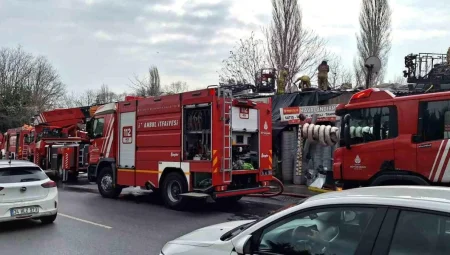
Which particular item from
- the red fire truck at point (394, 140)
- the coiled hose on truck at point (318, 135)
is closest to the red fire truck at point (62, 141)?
the coiled hose on truck at point (318, 135)

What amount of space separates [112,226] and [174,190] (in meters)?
2.43

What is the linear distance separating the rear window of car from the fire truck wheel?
3.11m

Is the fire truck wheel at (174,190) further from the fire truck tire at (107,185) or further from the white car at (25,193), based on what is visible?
the white car at (25,193)

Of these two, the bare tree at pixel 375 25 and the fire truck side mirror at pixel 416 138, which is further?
the bare tree at pixel 375 25

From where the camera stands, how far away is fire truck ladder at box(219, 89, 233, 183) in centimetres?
969

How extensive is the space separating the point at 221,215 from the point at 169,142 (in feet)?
7.74

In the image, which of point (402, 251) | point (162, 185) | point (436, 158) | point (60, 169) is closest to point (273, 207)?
point (162, 185)

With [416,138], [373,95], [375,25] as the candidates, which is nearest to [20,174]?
[373,95]

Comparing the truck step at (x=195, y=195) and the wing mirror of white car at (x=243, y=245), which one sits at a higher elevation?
the wing mirror of white car at (x=243, y=245)

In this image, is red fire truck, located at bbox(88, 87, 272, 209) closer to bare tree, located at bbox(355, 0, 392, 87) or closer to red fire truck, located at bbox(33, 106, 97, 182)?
red fire truck, located at bbox(33, 106, 97, 182)

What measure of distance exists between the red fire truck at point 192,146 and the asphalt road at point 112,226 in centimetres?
53

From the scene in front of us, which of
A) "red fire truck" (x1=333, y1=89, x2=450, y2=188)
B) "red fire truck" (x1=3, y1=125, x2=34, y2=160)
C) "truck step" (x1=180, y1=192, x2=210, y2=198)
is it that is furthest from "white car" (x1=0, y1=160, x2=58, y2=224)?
"red fire truck" (x1=3, y1=125, x2=34, y2=160)

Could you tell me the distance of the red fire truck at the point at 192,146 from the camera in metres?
9.71

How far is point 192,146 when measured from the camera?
1034 centimetres
